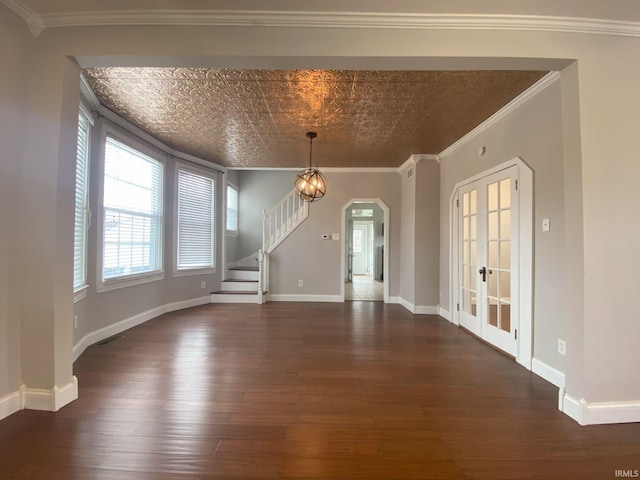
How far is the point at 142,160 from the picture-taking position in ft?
13.4

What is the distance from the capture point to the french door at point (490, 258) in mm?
2922

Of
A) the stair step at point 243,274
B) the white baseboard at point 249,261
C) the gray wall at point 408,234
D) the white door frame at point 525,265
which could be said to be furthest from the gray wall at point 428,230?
the white baseboard at point 249,261

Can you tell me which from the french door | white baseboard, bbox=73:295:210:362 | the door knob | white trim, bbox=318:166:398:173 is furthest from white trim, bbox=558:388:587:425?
white trim, bbox=318:166:398:173

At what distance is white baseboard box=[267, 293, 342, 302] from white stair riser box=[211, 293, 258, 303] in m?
0.37

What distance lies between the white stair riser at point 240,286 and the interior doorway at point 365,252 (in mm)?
1929

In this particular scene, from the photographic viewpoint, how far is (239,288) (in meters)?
5.86

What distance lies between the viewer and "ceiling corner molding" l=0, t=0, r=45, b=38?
1.78 meters

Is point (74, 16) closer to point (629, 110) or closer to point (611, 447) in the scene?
point (629, 110)

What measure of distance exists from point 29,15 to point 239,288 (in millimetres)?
4754

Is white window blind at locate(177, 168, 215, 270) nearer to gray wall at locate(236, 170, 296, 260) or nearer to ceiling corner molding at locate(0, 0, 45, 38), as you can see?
gray wall at locate(236, 170, 296, 260)

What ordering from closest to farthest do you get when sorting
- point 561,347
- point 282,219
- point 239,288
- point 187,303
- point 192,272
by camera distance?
point 561,347 < point 187,303 < point 192,272 < point 239,288 < point 282,219

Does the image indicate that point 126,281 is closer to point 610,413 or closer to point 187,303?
point 187,303

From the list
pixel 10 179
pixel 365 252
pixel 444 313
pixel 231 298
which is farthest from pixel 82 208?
pixel 365 252

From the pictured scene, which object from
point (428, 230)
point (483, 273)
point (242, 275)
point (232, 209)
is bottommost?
point (242, 275)
